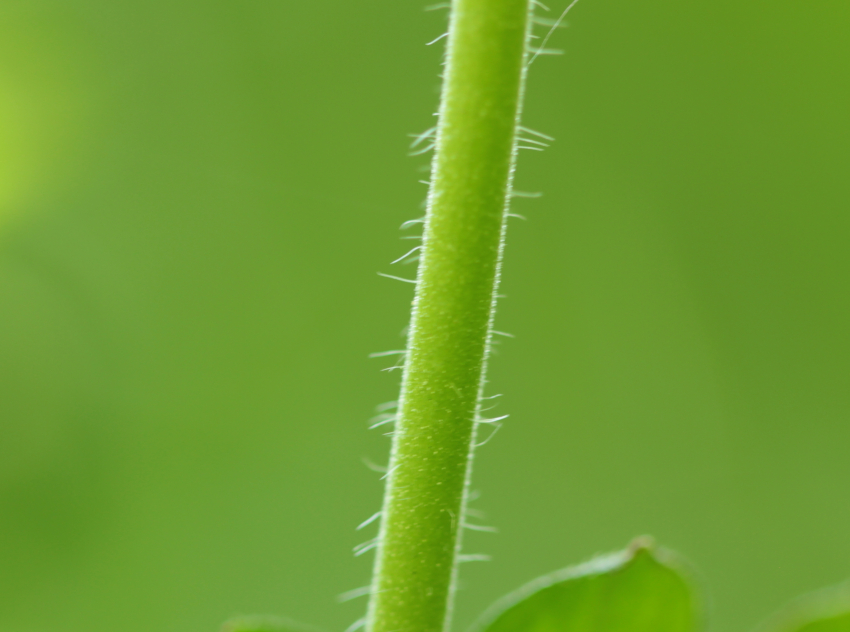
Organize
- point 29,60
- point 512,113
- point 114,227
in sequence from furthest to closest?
point 114,227, point 29,60, point 512,113

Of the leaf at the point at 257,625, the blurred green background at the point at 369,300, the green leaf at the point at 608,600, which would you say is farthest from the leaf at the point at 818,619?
the blurred green background at the point at 369,300

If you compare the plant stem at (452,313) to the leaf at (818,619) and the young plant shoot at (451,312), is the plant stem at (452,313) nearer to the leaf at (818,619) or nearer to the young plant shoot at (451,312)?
the young plant shoot at (451,312)

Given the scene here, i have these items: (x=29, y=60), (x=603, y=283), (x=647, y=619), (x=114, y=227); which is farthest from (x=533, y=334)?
(x=647, y=619)

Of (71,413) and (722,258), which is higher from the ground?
(722,258)

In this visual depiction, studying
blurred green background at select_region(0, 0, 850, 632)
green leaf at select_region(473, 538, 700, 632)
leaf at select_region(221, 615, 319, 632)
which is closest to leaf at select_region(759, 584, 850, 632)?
green leaf at select_region(473, 538, 700, 632)

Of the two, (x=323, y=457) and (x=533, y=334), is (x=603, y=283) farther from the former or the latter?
Result: (x=323, y=457)

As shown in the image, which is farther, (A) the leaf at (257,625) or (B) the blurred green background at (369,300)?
(B) the blurred green background at (369,300)
